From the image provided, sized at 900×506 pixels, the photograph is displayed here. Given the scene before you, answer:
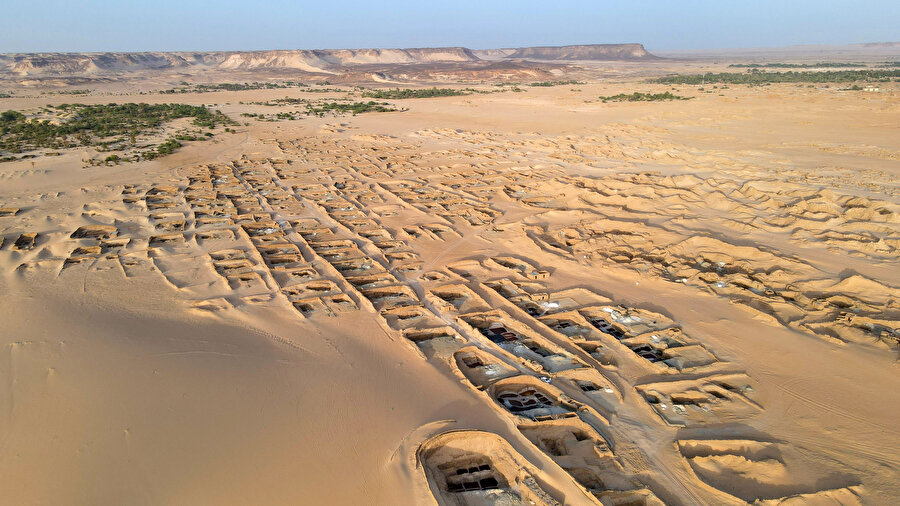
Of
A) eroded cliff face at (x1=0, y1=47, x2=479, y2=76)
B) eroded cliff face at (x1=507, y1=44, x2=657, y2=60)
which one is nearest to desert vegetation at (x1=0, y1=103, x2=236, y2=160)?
eroded cliff face at (x1=0, y1=47, x2=479, y2=76)

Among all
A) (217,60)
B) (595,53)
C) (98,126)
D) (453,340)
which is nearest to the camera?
(453,340)

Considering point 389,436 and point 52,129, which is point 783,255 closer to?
point 389,436

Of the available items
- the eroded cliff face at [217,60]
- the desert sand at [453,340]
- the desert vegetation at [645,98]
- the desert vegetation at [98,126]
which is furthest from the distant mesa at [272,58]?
the desert sand at [453,340]

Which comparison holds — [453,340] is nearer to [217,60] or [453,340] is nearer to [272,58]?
[272,58]

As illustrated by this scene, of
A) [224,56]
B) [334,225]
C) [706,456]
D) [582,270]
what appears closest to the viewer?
[706,456]

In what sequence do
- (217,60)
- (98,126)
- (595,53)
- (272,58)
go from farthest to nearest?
(595,53) → (217,60) → (272,58) → (98,126)

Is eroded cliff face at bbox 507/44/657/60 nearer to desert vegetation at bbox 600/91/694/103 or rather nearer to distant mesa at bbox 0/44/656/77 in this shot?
distant mesa at bbox 0/44/656/77

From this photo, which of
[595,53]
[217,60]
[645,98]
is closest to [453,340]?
[645,98]

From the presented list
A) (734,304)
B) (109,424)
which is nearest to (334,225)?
(109,424)
